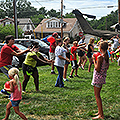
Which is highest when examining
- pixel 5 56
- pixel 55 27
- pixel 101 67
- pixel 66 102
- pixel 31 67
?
pixel 55 27

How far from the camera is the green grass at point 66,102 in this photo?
17.0 ft

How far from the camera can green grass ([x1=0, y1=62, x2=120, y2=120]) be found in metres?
5.19

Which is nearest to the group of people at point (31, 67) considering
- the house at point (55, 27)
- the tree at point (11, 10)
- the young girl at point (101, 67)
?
the young girl at point (101, 67)

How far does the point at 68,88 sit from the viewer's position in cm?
776

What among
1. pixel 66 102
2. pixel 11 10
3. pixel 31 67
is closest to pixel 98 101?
pixel 66 102

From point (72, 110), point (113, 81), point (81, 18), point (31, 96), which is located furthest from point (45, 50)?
point (81, 18)

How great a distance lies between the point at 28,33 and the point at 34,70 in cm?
5212

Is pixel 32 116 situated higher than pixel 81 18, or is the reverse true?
pixel 81 18

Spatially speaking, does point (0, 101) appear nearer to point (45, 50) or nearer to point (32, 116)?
point (32, 116)

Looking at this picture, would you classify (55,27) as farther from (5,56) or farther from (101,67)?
(101,67)

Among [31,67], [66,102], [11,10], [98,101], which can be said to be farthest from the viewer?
[11,10]

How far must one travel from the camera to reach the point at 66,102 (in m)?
6.12

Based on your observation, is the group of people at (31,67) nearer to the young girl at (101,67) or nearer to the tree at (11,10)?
the young girl at (101,67)

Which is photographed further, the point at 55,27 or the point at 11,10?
the point at 11,10
